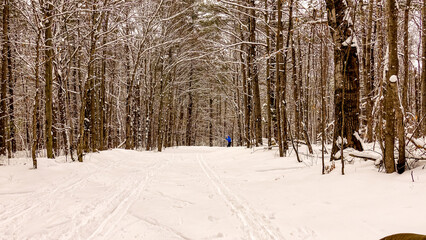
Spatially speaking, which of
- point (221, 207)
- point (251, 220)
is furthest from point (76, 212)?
point (251, 220)

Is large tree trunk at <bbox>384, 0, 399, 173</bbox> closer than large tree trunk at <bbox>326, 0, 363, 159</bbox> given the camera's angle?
Yes

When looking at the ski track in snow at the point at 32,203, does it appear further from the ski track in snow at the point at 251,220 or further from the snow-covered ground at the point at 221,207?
the ski track in snow at the point at 251,220

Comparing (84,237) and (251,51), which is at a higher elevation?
(251,51)

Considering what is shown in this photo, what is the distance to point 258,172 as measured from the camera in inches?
341

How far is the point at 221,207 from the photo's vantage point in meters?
5.00

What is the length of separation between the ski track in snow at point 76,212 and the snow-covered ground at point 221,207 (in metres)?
0.01

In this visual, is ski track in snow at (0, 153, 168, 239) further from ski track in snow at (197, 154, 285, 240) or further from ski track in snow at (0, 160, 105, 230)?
ski track in snow at (197, 154, 285, 240)

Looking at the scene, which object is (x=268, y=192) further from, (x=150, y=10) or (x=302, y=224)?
(x=150, y=10)

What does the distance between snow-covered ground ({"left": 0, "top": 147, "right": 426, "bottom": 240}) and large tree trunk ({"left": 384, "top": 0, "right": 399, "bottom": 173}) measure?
0.34m

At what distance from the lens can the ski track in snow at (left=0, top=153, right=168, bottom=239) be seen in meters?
3.66

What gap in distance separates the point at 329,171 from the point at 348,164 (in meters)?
0.50

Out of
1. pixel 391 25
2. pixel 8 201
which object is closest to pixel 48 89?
pixel 8 201

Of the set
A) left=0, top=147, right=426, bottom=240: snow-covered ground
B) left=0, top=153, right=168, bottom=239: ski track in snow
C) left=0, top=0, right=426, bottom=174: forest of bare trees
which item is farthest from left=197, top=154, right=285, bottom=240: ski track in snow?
left=0, top=0, right=426, bottom=174: forest of bare trees

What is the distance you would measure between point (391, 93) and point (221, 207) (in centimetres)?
375
